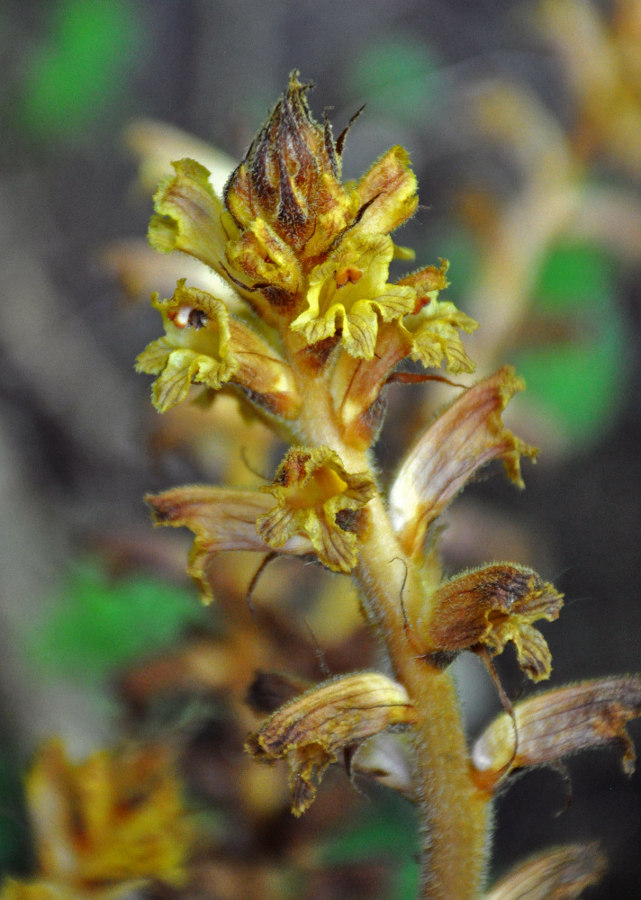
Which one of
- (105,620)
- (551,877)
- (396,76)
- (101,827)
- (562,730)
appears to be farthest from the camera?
(396,76)

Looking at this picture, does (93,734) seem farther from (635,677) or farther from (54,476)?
(635,677)

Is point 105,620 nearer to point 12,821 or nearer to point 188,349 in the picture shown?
point 12,821

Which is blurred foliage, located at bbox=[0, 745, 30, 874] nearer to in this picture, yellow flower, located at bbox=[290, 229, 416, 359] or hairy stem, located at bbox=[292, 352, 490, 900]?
hairy stem, located at bbox=[292, 352, 490, 900]

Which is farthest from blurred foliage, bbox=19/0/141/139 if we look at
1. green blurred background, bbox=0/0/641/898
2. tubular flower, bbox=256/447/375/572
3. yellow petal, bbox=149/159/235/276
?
tubular flower, bbox=256/447/375/572

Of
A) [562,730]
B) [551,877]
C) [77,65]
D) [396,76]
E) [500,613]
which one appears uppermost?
[77,65]

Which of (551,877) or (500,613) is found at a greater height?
(500,613)

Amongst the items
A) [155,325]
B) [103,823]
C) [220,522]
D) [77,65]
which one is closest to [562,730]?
[220,522]

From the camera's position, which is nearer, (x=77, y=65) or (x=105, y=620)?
(x=105, y=620)

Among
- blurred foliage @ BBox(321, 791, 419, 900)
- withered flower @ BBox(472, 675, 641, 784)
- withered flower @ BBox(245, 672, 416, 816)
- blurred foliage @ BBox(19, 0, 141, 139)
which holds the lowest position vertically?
blurred foliage @ BBox(321, 791, 419, 900)
